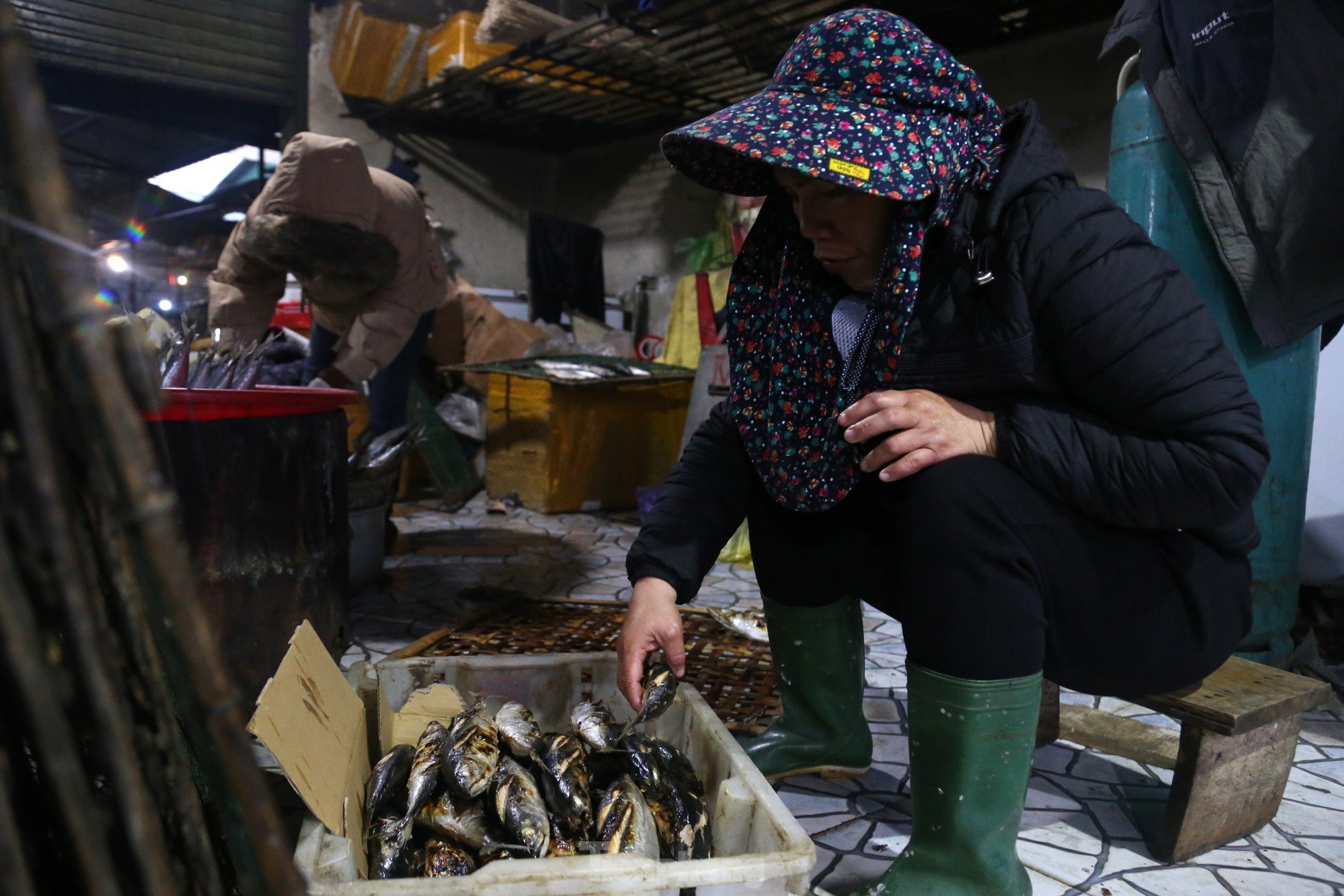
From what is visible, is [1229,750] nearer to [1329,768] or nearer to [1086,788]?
[1086,788]

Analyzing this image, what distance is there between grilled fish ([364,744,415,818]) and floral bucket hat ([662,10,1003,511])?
75 cm

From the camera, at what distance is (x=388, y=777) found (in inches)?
49.7

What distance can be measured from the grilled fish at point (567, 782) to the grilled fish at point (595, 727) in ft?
0.07

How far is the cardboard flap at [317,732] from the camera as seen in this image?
1006 mm

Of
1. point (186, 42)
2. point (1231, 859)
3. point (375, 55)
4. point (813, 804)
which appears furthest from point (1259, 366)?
point (186, 42)

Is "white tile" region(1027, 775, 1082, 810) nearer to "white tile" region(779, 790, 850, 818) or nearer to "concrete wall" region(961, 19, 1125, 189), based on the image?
"white tile" region(779, 790, 850, 818)

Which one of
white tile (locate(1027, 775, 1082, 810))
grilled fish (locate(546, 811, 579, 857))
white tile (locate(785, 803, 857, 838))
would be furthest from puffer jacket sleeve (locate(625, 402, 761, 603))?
white tile (locate(1027, 775, 1082, 810))

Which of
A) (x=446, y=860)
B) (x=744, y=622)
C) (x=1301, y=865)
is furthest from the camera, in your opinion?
(x=744, y=622)

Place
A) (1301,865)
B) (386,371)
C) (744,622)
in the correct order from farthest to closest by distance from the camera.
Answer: (386,371), (744,622), (1301,865)

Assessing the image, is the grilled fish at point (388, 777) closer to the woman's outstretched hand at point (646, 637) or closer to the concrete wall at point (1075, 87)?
the woman's outstretched hand at point (646, 637)

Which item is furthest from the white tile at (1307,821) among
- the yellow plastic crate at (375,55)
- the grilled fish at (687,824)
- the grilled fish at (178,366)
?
the yellow plastic crate at (375,55)

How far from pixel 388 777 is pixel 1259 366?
2.40m

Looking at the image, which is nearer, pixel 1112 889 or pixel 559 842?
pixel 559 842

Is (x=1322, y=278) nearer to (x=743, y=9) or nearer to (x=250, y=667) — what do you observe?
(x=250, y=667)
